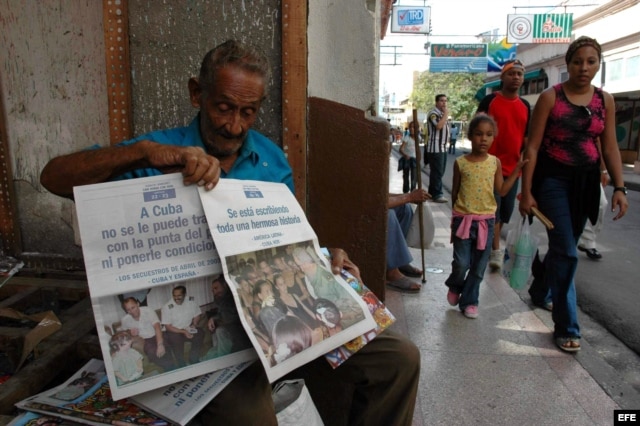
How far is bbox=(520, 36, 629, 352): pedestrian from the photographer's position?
2.80 metres

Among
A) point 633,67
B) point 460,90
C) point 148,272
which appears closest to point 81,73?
point 148,272

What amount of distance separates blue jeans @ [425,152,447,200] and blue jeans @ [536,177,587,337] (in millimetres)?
5554

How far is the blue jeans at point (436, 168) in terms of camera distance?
838cm

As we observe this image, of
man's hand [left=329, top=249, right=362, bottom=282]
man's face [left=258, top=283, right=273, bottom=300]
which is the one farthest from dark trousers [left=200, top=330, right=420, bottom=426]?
man's face [left=258, top=283, right=273, bottom=300]

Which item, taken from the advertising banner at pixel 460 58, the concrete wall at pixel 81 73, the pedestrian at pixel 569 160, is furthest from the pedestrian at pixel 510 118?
the advertising banner at pixel 460 58

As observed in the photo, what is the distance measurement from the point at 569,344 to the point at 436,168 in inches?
231

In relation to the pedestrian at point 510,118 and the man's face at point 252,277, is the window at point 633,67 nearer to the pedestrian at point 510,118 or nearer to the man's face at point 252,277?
the pedestrian at point 510,118

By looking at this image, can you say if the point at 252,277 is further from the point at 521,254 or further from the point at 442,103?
the point at 442,103

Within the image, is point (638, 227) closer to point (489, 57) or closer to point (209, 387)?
point (209, 387)

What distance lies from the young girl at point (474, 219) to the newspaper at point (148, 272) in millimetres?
2465

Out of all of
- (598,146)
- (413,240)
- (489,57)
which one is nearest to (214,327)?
(598,146)

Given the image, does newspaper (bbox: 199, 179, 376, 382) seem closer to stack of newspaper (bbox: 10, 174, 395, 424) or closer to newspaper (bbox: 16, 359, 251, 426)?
stack of newspaper (bbox: 10, 174, 395, 424)

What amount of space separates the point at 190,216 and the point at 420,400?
1664mm

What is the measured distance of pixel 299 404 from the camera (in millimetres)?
1429
